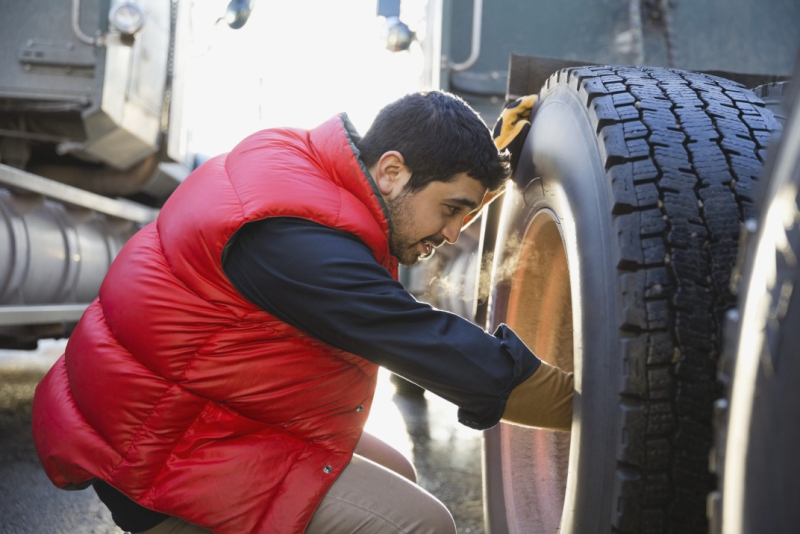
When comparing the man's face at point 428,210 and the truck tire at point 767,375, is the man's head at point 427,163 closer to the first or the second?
the man's face at point 428,210

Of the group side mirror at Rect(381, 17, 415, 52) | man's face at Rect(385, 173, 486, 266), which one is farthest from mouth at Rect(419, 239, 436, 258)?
side mirror at Rect(381, 17, 415, 52)

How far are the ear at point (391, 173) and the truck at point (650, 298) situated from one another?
266 millimetres

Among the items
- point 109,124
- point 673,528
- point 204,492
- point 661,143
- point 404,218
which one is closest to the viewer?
point 673,528

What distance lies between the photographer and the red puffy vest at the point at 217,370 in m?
1.29

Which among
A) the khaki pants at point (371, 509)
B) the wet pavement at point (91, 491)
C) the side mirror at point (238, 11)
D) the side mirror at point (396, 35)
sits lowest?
the wet pavement at point (91, 491)

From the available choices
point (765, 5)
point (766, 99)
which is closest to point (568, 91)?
point (766, 99)

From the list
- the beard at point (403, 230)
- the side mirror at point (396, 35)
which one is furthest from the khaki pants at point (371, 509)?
the side mirror at point (396, 35)

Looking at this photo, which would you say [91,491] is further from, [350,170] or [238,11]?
[238,11]

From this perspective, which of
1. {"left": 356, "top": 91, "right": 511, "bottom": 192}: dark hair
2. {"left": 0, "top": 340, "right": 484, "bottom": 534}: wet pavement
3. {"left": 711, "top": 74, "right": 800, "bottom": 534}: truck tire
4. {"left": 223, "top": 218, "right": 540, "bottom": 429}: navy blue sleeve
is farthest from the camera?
{"left": 0, "top": 340, "right": 484, "bottom": 534}: wet pavement

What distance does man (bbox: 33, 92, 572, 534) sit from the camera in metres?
1.21

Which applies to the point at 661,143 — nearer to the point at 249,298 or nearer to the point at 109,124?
the point at 249,298

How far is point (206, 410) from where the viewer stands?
1.34 meters

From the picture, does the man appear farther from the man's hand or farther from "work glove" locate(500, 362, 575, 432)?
the man's hand

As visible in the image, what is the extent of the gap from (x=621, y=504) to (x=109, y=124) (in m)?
3.01
